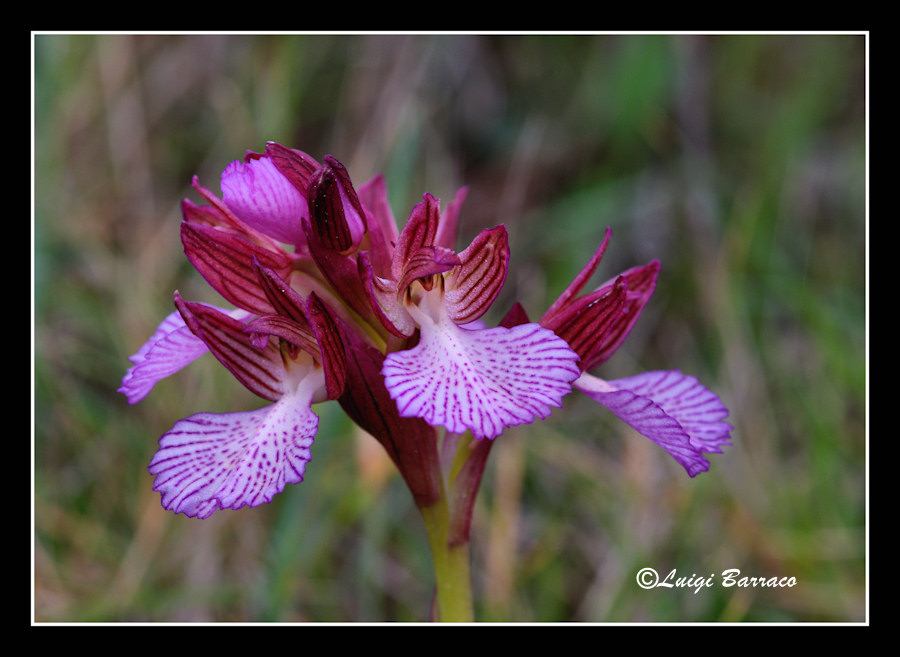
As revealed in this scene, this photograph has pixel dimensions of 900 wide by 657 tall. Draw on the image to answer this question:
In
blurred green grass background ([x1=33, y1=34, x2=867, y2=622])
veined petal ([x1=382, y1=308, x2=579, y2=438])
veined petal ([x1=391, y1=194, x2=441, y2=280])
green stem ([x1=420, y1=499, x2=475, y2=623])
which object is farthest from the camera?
blurred green grass background ([x1=33, y1=34, x2=867, y2=622])

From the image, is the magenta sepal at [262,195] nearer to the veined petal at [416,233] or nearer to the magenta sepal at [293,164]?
the magenta sepal at [293,164]

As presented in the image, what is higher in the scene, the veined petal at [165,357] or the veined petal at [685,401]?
the veined petal at [165,357]

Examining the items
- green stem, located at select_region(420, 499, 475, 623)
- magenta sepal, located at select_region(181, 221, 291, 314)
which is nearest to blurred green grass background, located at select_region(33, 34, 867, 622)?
green stem, located at select_region(420, 499, 475, 623)

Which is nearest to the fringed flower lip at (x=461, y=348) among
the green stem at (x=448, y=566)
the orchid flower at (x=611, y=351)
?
the orchid flower at (x=611, y=351)

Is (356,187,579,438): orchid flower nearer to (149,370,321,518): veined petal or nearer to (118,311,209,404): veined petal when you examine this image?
(149,370,321,518): veined petal


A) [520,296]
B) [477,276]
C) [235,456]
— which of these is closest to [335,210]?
[477,276]

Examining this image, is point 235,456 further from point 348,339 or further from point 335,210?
point 335,210

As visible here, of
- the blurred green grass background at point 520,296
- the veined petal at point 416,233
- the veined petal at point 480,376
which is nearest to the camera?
the veined petal at point 480,376
